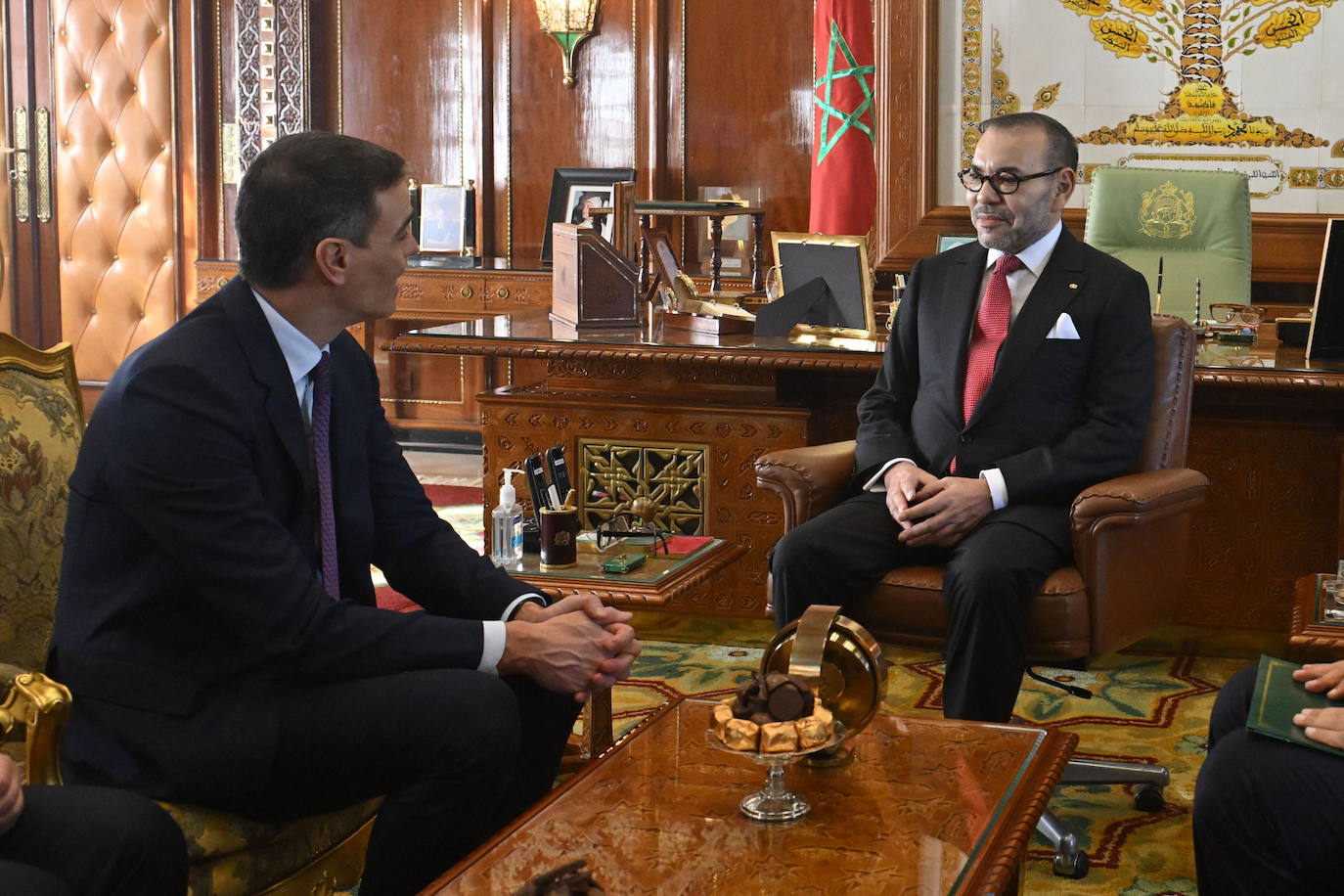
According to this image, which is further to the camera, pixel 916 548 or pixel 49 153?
pixel 49 153

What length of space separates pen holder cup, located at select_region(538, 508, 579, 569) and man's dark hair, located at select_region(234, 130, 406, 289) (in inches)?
39.9

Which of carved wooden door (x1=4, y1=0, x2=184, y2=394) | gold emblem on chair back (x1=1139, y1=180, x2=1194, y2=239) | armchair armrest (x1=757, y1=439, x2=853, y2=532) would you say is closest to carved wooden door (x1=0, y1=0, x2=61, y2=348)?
carved wooden door (x1=4, y1=0, x2=184, y2=394)

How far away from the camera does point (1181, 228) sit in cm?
464

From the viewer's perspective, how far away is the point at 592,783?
2016 mm

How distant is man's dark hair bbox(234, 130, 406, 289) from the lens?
2092mm

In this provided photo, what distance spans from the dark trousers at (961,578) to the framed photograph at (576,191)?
4445 mm

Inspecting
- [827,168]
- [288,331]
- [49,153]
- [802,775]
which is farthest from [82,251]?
[802,775]

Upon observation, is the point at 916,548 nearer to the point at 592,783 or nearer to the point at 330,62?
the point at 592,783

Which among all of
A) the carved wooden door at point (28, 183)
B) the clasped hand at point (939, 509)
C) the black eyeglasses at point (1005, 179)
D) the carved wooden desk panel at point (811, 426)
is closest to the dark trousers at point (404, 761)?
the clasped hand at point (939, 509)

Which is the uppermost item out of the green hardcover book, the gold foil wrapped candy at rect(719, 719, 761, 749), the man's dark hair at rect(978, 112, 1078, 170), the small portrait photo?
the small portrait photo

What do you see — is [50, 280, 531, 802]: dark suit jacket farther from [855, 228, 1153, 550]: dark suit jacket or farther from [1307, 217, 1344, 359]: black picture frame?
[1307, 217, 1344, 359]: black picture frame

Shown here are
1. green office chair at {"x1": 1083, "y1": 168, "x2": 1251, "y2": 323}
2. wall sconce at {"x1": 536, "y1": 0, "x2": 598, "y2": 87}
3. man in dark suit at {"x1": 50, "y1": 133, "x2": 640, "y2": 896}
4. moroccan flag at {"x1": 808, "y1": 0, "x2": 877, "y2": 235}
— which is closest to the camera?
man in dark suit at {"x1": 50, "y1": 133, "x2": 640, "y2": 896}

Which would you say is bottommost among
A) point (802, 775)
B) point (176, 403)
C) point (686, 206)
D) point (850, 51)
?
point (802, 775)

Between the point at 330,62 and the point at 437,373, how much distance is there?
1672 millimetres
